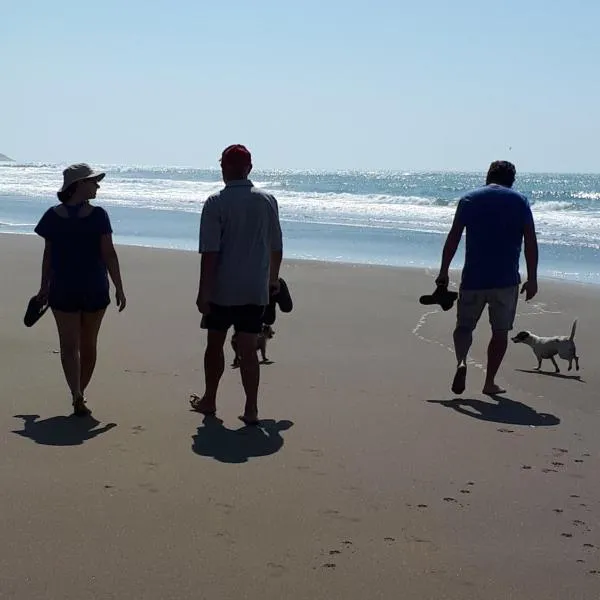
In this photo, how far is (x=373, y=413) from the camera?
5.61m

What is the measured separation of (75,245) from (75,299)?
0.94ft

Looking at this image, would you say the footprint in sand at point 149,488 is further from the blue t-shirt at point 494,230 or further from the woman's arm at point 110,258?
the blue t-shirt at point 494,230

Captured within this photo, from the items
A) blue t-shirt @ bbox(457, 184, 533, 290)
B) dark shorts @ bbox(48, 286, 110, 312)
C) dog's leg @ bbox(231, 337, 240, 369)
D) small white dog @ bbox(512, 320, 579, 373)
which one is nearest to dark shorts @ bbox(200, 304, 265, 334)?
dog's leg @ bbox(231, 337, 240, 369)

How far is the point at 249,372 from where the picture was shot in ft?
17.4

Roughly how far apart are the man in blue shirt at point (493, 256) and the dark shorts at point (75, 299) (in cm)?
217

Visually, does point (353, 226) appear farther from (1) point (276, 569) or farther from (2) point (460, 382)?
(1) point (276, 569)

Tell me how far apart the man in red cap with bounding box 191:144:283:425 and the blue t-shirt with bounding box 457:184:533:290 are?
5.02ft

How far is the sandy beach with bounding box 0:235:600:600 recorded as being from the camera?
3.30 meters

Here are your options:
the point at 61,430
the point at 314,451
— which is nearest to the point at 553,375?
the point at 314,451

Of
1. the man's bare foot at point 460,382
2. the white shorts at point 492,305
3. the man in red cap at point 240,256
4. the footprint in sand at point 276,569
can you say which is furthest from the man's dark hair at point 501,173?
the footprint in sand at point 276,569

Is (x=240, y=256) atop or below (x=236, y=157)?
below

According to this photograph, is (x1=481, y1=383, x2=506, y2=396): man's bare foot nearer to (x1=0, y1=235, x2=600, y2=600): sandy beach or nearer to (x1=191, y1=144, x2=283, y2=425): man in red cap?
(x1=0, y1=235, x2=600, y2=600): sandy beach

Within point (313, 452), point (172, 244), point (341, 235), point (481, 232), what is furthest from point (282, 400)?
point (341, 235)

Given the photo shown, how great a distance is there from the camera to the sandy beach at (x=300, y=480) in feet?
10.8
